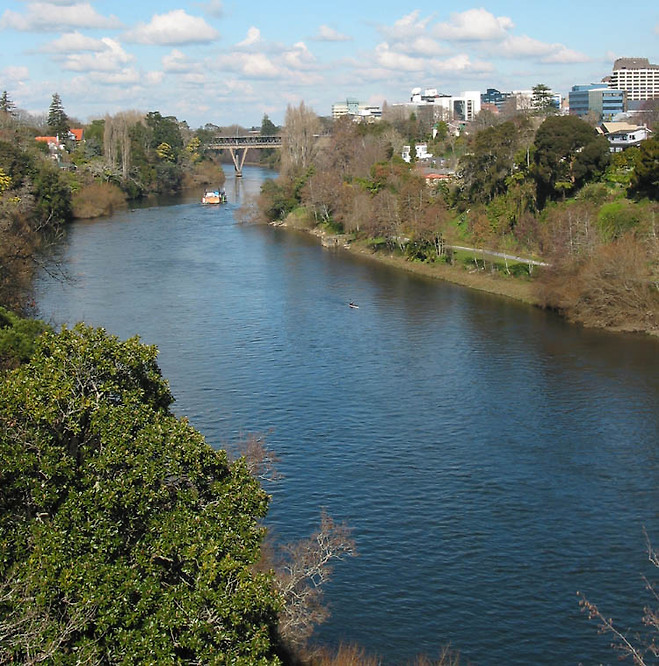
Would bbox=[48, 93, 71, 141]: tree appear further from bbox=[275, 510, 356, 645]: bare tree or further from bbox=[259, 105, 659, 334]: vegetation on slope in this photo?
bbox=[275, 510, 356, 645]: bare tree

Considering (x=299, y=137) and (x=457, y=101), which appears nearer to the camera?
(x=299, y=137)

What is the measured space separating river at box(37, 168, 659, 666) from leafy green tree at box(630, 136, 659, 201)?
766 cm

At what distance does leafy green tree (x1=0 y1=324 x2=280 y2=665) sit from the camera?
7.61 metres

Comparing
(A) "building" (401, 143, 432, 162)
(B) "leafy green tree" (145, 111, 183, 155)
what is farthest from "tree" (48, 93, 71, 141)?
(A) "building" (401, 143, 432, 162)

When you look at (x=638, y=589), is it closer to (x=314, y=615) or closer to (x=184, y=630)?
(x=314, y=615)

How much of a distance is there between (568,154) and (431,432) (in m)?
21.6

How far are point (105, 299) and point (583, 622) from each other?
73.9ft

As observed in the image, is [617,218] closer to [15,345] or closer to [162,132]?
[15,345]

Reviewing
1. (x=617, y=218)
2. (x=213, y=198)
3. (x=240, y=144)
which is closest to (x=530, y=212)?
(x=617, y=218)

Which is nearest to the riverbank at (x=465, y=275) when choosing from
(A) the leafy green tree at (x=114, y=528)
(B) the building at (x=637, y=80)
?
(A) the leafy green tree at (x=114, y=528)

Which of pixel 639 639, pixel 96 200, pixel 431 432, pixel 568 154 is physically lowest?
pixel 639 639

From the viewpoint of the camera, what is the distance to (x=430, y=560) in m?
14.0

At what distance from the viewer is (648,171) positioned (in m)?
32.9

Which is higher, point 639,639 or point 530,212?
point 530,212
